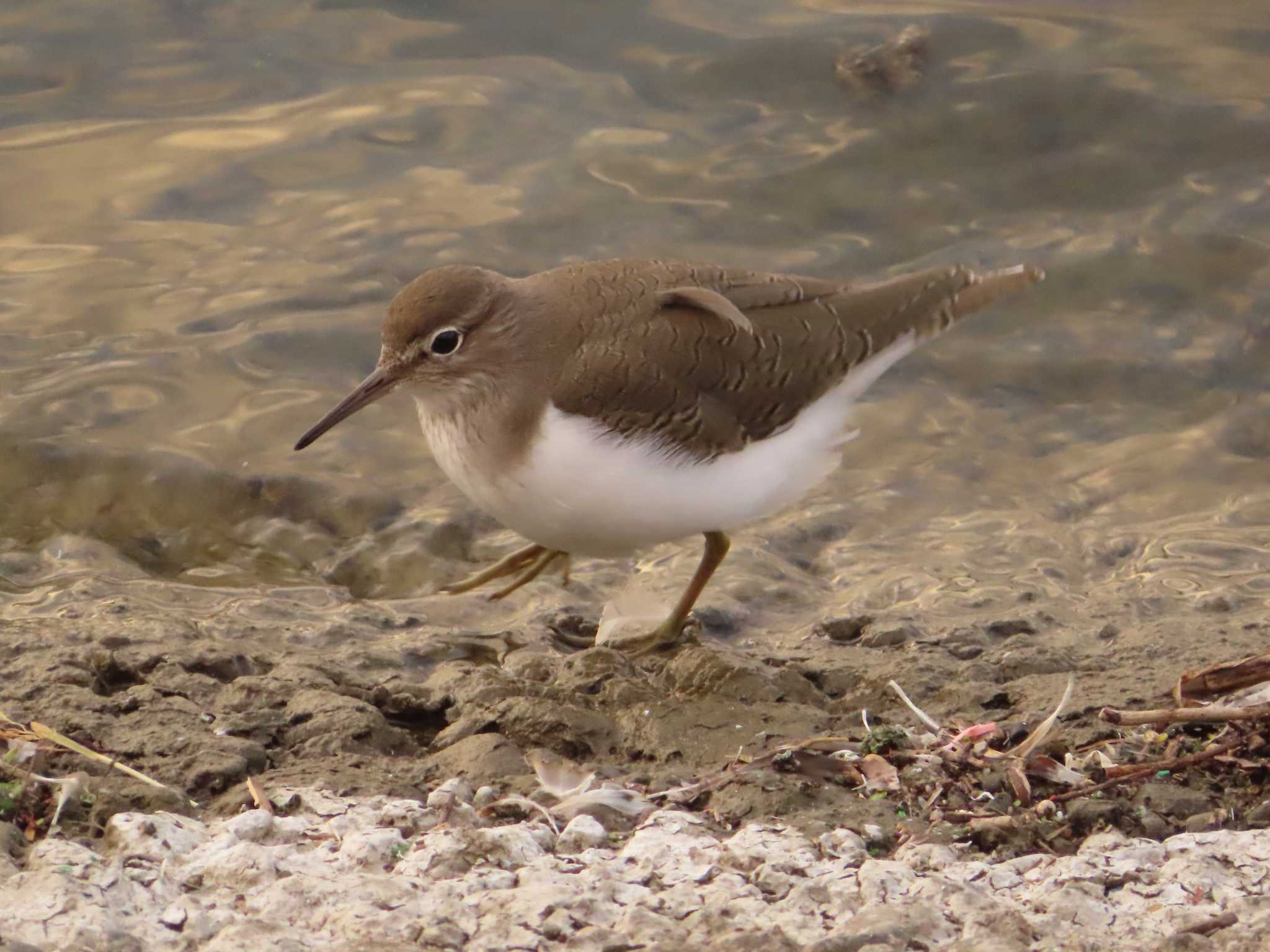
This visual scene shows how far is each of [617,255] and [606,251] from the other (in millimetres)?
70

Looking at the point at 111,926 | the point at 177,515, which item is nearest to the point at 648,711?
the point at 111,926

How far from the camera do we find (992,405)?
752cm

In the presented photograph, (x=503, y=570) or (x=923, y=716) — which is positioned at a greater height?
(x=923, y=716)

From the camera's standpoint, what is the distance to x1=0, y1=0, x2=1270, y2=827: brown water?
19.5 ft

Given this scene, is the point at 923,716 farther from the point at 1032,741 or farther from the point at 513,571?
the point at 513,571

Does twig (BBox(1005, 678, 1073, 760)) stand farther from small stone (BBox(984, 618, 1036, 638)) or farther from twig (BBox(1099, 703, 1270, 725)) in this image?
small stone (BBox(984, 618, 1036, 638))

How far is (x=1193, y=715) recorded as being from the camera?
3809 mm

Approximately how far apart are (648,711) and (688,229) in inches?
185

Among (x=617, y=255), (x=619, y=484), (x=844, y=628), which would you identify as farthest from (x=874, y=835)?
(x=617, y=255)

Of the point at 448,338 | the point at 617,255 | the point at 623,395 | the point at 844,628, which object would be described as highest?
the point at 448,338

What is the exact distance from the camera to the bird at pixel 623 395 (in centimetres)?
497

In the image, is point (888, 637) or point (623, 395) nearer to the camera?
point (623, 395)

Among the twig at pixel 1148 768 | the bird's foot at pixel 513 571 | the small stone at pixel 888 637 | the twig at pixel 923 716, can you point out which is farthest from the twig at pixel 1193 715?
the bird's foot at pixel 513 571

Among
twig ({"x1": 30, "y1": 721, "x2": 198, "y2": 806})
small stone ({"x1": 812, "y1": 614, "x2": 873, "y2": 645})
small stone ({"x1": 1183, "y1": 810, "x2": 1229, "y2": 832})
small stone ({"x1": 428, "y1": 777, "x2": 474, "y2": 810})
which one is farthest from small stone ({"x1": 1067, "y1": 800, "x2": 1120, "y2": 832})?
twig ({"x1": 30, "y1": 721, "x2": 198, "y2": 806})
